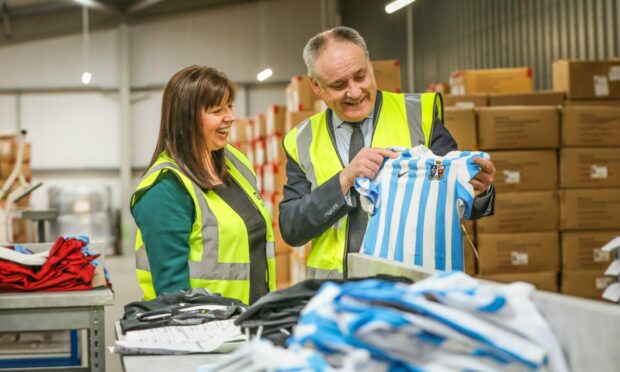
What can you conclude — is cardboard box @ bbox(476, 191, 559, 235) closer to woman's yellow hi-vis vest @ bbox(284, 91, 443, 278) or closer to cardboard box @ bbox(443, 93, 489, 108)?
cardboard box @ bbox(443, 93, 489, 108)

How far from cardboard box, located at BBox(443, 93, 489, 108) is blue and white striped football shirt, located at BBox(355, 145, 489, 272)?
152 inches

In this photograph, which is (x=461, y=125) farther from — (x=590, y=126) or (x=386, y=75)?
(x=386, y=75)

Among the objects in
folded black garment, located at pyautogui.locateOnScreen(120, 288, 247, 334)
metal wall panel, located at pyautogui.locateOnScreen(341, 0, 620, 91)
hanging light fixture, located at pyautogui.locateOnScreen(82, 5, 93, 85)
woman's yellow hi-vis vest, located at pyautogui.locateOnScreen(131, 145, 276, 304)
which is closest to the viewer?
folded black garment, located at pyautogui.locateOnScreen(120, 288, 247, 334)

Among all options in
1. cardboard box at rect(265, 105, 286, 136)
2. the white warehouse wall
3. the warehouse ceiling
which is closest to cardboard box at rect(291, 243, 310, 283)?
cardboard box at rect(265, 105, 286, 136)

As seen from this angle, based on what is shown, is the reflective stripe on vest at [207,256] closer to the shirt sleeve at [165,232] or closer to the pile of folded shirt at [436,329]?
the shirt sleeve at [165,232]

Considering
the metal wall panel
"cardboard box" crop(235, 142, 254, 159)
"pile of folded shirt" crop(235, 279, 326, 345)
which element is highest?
the metal wall panel

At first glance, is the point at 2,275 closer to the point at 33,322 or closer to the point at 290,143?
the point at 33,322

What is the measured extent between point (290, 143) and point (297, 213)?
310 mm

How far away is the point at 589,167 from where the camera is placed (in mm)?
6059

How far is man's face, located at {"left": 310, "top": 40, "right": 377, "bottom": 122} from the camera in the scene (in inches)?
102

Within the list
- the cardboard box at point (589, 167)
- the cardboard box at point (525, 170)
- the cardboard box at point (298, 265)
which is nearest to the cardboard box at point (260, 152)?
the cardboard box at point (298, 265)

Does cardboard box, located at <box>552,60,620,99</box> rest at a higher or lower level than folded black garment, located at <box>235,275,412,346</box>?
higher

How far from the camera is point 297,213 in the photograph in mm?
2574

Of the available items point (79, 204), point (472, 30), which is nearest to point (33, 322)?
point (472, 30)
